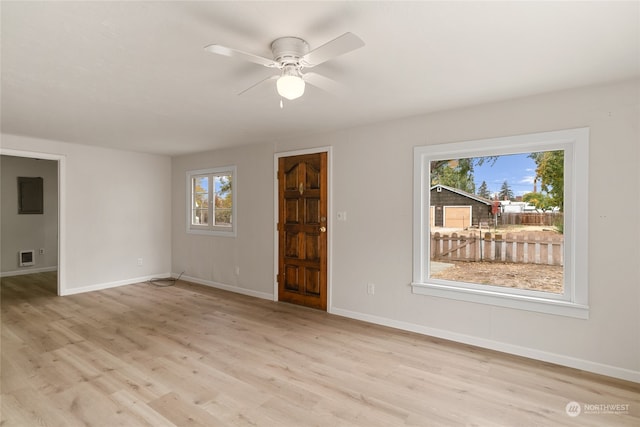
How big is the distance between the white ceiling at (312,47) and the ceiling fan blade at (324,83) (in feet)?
0.27

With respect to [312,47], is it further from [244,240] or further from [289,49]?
[244,240]

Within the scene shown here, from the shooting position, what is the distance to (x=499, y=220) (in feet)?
10.9

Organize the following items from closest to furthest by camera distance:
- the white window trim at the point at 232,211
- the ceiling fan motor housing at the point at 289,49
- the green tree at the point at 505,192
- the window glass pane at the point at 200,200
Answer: the ceiling fan motor housing at the point at 289,49
the green tree at the point at 505,192
the white window trim at the point at 232,211
the window glass pane at the point at 200,200

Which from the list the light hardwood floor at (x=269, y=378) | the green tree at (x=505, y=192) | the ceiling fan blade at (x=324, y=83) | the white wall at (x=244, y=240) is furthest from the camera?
the white wall at (x=244, y=240)

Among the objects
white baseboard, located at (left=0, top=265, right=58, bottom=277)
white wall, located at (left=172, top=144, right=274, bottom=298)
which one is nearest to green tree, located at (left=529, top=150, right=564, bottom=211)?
white wall, located at (left=172, top=144, right=274, bottom=298)

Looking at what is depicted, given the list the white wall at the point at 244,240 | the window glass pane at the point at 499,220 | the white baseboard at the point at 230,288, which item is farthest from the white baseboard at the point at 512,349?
the white wall at the point at 244,240

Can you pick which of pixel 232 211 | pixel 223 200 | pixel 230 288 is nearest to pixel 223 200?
pixel 223 200

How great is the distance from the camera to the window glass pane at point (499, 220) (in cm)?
302

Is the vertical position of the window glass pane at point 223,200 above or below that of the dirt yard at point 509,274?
above

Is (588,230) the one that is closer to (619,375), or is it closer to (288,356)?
(619,375)

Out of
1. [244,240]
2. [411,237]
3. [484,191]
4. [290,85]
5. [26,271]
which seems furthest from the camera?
[26,271]

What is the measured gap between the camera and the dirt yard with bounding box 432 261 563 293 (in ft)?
9.86

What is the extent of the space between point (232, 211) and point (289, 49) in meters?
Result: 3.84

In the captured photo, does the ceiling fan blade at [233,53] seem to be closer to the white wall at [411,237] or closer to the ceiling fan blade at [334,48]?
the ceiling fan blade at [334,48]
